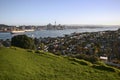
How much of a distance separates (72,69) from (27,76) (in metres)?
2.39

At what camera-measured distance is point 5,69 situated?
8.11 m

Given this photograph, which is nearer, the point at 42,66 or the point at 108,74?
the point at 108,74

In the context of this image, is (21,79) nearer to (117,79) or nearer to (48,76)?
(48,76)

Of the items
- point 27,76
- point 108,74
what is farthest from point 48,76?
point 108,74

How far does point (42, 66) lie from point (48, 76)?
1676 mm

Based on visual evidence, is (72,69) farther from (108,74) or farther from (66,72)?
(108,74)

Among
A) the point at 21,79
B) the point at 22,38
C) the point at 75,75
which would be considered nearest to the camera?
the point at 21,79

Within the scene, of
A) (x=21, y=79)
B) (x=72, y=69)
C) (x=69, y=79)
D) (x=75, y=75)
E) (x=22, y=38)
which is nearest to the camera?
(x=21, y=79)

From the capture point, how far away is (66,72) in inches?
344

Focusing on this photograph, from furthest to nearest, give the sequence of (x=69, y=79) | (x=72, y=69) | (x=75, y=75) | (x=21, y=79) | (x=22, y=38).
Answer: (x=22, y=38) < (x=72, y=69) < (x=75, y=75) < (x=69, y=79) < (x=21, y=79)

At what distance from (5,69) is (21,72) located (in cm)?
64

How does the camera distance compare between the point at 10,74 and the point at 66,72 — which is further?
the point at 66,72

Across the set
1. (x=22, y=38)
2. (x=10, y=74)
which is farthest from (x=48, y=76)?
(x=22, y=38)

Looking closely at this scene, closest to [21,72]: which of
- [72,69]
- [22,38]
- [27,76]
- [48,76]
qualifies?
[27,76]
